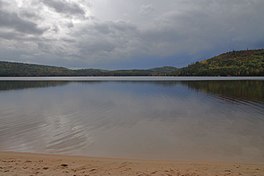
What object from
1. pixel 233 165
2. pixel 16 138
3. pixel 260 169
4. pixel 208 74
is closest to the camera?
pixel 260 169

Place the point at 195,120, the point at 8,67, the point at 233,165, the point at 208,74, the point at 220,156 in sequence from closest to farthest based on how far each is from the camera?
the point at 233,165 < the point at 220,156 < the point at 195,120 < the point at 208,74 < the point at 8,67

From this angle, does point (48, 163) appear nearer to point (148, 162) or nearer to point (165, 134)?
point (148, 162)

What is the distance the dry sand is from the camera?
6.09 m

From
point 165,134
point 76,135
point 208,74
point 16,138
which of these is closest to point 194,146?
point 165,134

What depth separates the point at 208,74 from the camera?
506ft

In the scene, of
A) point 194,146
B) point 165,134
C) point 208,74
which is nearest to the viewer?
point 194,146

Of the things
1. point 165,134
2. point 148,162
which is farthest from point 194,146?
point 148,162

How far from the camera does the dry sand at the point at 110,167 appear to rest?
6.09m

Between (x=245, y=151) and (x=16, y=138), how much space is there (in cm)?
966

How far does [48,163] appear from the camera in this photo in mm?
7059

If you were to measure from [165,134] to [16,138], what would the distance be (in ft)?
22.7

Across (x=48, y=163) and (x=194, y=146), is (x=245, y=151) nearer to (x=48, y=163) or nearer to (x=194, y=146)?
(x=194, y=146)

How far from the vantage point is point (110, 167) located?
22.1 ft

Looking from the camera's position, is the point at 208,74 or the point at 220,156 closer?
the point at 220,156
